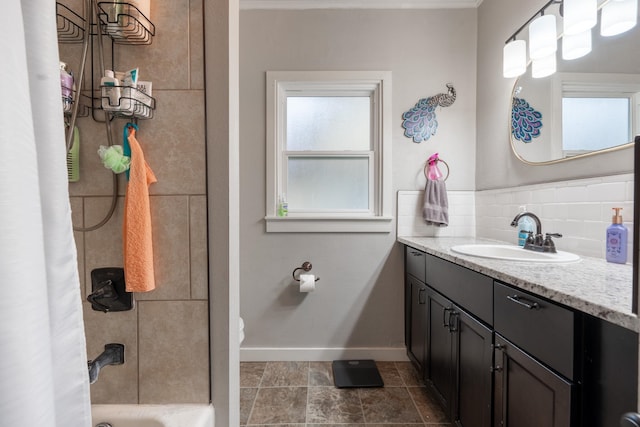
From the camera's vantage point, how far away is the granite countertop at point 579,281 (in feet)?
2.07

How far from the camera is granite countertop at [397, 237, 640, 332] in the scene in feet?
2.07

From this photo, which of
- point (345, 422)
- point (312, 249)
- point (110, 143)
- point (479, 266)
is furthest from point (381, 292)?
point (110, 143)

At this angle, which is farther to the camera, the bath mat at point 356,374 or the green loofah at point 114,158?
the bath mat at point 356,374

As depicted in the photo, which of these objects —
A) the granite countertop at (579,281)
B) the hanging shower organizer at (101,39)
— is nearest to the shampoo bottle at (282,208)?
the granite countertop at (579,281)

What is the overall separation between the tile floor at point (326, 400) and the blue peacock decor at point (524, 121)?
5.45ft

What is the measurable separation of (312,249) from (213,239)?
4.45ft

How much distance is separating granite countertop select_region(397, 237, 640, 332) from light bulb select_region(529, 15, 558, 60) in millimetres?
1075

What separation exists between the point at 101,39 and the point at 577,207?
200 centimetres

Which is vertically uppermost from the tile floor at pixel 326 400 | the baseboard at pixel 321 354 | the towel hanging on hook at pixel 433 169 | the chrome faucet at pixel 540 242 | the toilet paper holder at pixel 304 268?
the towel hanging on hook at pixel 433 169

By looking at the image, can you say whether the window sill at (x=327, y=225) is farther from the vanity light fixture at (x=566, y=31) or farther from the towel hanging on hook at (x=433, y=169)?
the vanity light fixture at (x=566, y=31)

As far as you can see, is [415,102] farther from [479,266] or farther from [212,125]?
[212,125]

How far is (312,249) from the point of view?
218 cm

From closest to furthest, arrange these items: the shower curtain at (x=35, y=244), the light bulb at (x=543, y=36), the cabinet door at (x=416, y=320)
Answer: the shower curtain at (x=35, y=244)
the light bulb at (x=543, y=36)
the cabinet door at (x=416, y=320)

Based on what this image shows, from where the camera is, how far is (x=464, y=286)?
126cm
